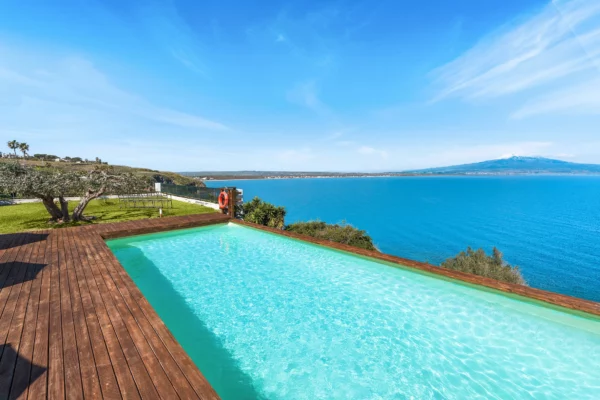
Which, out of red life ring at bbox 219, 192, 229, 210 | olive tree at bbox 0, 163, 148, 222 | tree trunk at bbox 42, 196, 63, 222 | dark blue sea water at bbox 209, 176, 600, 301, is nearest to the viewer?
olive tree at bbox 0, 163, 148, 222

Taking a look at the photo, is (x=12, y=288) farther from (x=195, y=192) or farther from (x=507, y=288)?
(x=195, y=192)

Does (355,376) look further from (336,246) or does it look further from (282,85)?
(282,85)

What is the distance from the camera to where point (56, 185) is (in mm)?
9406

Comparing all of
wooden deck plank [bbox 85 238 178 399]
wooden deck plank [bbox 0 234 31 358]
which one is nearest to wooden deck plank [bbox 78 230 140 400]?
wooden deck plank [bbox 85 238 178 399]

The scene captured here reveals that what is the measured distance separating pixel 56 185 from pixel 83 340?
10.0 metres

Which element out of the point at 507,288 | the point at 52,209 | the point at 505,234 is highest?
the point at 52,209

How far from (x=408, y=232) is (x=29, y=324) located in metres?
46.4

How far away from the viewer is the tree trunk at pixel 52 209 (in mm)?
10011

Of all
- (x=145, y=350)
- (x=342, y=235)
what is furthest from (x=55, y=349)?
(x=342, y=235)

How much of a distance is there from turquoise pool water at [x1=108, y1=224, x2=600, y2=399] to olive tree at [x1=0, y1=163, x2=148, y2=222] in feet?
21.9

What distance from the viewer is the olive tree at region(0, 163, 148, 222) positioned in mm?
8906

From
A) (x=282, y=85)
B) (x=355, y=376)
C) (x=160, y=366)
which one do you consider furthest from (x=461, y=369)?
(x=282, y=85)

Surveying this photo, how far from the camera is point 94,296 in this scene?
11.5 feet

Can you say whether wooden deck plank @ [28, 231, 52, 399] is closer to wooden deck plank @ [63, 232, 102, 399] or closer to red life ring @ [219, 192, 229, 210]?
wooden deck plank @ [63, 232, 102, 399]
